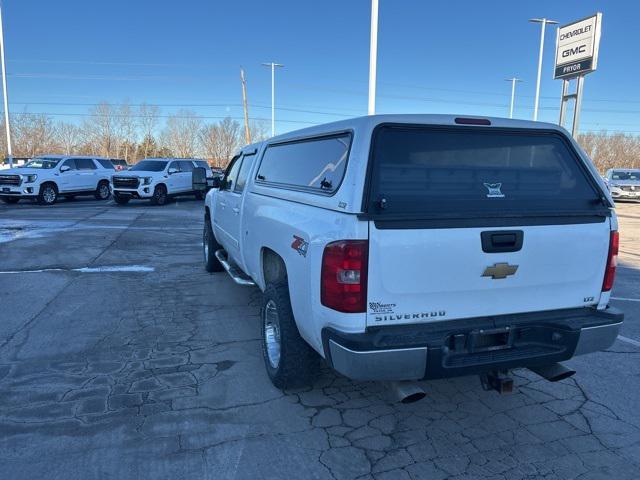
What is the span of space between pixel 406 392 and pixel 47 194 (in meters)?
20.9

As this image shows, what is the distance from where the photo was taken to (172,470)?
9.41 ft

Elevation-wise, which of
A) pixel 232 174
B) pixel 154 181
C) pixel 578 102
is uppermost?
pixel 578 102

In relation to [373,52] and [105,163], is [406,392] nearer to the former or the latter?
[373,52]

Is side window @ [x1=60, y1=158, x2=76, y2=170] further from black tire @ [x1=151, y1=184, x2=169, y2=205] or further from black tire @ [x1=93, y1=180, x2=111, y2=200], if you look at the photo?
black tire @ [x1=151, y1=184, x2=169, y2=205]

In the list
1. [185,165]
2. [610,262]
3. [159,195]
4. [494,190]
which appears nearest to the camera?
[494,190]

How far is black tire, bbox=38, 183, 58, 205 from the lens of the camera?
19.9 m

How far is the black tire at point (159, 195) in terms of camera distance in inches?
838

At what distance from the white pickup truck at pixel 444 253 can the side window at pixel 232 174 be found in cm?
282

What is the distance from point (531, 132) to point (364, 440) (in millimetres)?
2362

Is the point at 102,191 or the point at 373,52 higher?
the point at 373,52

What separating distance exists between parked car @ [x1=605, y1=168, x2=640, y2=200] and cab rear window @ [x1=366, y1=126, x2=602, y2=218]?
2669cm

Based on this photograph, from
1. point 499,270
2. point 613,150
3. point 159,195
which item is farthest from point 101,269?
point 613,150

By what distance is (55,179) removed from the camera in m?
20.3

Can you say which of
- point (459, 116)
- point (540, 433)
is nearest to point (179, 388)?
point (540, 433)
